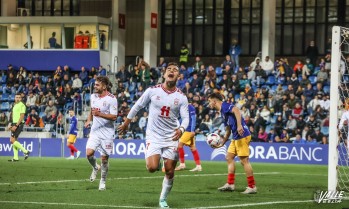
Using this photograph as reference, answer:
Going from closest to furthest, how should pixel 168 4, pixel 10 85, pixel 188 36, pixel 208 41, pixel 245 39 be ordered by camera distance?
pixel 10 85 → pixel 245 39 → pixel 208 41 → pixel 188 36 → pixel 168 4

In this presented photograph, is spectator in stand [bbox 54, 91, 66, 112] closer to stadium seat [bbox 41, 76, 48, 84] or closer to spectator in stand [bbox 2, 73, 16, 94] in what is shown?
stadium seat [bbox 41, 76, 48, 84]

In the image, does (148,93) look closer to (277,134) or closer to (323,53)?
(277,134)

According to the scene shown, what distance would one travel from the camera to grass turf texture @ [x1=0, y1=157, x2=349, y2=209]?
17141 mm

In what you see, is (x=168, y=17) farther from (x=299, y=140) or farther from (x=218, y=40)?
(x=299, y=140)

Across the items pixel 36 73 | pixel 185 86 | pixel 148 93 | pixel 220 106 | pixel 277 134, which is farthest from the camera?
pixel 36 73

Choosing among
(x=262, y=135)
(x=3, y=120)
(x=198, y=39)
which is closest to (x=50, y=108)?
(x=3, y=120)

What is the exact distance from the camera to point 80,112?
4803 cm

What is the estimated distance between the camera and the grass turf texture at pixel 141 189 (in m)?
17.1

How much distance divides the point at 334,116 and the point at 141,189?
4.90m

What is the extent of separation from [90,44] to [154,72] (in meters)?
7.90

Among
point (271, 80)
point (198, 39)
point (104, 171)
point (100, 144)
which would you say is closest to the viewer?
point (104, 171)

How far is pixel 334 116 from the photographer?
1794 cm

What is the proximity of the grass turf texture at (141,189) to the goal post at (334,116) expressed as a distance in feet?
1.79

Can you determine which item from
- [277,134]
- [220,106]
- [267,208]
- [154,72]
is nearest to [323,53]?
[154,72]
